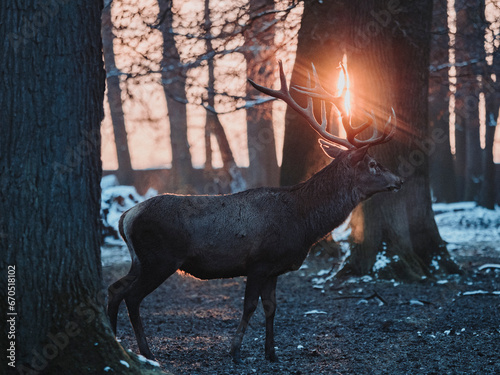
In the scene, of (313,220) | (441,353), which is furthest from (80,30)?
(441,353)

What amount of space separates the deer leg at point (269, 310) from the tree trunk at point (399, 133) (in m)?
3.78

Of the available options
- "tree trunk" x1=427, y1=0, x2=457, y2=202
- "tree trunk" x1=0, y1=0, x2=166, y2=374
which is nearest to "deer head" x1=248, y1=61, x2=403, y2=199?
"tree trunk" x1=0, y1=0, x2=166, y2=374

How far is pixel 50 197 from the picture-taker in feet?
13.4

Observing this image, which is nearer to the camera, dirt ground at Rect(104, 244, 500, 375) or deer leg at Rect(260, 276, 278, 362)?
dirt ground at Rect(104, 244, 500, 375)

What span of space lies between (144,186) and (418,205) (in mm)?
23257

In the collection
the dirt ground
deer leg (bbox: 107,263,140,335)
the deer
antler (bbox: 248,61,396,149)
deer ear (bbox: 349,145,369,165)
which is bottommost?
the dirt ground

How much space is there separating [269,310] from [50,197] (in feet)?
8.87

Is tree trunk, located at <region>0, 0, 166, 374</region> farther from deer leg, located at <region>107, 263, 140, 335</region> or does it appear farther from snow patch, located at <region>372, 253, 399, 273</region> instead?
snow patch, located at <region>372, 253, 399, 273</region>

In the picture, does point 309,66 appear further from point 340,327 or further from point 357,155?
point 340,327

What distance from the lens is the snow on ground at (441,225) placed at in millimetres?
14352

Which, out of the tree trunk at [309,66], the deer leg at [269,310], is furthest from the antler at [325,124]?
the tree trunk at [309,66]

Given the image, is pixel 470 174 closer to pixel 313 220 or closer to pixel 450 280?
pixel 450 280

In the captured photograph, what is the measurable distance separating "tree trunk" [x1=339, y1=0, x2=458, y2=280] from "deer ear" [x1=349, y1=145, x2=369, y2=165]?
2.89 meters

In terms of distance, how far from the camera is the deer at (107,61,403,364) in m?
5.70
